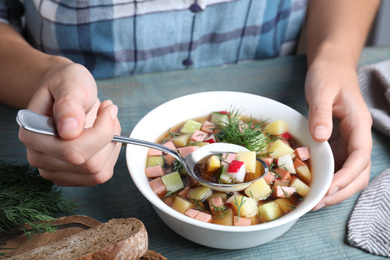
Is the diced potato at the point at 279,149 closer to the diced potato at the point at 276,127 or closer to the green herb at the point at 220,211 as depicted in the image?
the diced potato at the point at 276,127

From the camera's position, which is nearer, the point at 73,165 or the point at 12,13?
the point at 73,165

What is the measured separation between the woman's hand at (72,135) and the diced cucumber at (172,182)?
0.20m

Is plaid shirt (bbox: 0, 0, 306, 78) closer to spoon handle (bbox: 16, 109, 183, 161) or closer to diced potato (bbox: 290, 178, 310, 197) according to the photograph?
spoon handle (bbox: 16, 109, 183, 161)

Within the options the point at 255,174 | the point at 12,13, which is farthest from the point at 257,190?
the point at 12,13

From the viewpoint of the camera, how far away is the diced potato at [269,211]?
45.9 inches

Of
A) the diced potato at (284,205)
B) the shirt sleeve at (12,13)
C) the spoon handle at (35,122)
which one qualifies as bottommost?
the diced potato at (284,205)

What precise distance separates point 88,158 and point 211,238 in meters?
0.43

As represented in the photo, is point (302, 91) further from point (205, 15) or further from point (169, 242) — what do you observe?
point (169, 242)

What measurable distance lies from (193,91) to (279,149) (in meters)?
0.69

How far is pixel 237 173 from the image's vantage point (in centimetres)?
119

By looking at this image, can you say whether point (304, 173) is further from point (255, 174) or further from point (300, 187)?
point (255, 174)

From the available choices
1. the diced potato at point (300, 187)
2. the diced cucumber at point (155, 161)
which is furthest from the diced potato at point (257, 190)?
the diced cucumber at point (155, 161)

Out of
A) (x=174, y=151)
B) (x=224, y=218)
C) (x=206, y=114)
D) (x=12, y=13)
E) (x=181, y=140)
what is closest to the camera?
(x=224, y=218)

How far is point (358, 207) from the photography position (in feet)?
4.48
